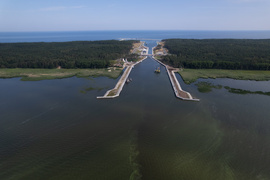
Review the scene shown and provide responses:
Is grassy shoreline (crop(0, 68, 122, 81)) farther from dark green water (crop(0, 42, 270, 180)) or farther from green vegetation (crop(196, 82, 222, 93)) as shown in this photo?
green vegetation (crop(196, 82, 222, 93))

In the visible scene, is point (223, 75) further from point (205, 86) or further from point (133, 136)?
point (133, 136)

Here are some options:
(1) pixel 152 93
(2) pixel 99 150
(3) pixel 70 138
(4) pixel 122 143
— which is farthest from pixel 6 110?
(1) pixel 152 93

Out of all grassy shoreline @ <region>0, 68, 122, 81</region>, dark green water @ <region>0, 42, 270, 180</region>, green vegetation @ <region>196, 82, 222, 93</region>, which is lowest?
dark green water @ <region>0, 42, 270, 180</region>

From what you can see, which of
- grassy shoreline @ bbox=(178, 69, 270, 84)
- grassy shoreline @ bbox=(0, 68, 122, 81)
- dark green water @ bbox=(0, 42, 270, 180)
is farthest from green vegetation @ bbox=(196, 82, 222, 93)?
grassy shoreline @ bbox=(0, 68, 122, 81)

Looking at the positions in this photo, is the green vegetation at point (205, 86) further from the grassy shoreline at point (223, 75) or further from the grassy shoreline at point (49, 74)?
the grassy shoreline at point (49, 74)

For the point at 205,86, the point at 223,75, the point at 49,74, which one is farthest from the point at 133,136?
the point at 49,74

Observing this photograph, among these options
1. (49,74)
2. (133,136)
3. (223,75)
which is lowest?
(133,136)

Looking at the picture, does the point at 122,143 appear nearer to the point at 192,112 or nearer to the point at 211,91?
the point at 192,112

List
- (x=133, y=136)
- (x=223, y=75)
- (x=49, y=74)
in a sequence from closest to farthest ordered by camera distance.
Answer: (x=133, y=136), (x=223, y=75), (x=49, y=74)
